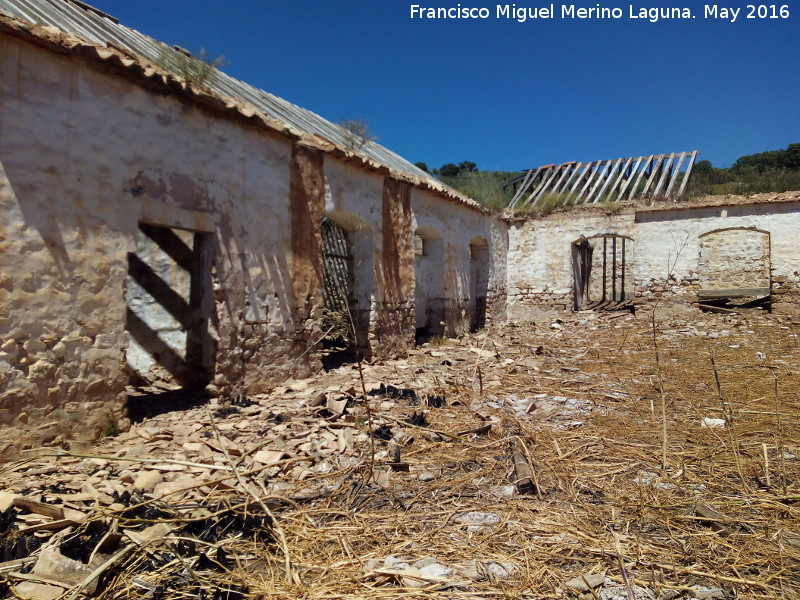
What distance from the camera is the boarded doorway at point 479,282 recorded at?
1461cm

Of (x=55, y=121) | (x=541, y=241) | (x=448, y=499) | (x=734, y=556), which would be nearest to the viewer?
(x=734, y=556)

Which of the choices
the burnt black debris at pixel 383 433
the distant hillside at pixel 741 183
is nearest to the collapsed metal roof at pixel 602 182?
the distant hillside at pixel 741 183

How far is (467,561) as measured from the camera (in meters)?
2.94

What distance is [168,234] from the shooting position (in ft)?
24.1

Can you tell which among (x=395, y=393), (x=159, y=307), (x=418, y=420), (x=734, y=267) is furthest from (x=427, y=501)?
(x=734, y=267)

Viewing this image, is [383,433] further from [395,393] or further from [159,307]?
[159,307]

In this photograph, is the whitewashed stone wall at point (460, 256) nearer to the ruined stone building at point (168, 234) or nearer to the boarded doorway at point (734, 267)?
the ruined stone building at point (168, 234)

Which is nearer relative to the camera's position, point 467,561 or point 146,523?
point 467,561

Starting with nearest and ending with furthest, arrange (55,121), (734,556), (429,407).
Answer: (734,556)
(55,121)
(429,407)

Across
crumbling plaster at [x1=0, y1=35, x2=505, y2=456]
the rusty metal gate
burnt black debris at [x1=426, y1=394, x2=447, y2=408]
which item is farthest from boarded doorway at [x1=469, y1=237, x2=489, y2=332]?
burnt black debris at [x1=426, y1=394, x2=447, y2=408]

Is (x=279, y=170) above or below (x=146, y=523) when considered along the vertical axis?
above

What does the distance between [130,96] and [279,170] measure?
7.46 ft

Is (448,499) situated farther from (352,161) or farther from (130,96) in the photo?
(352,161)

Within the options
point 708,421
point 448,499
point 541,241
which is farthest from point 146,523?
point 541,241
